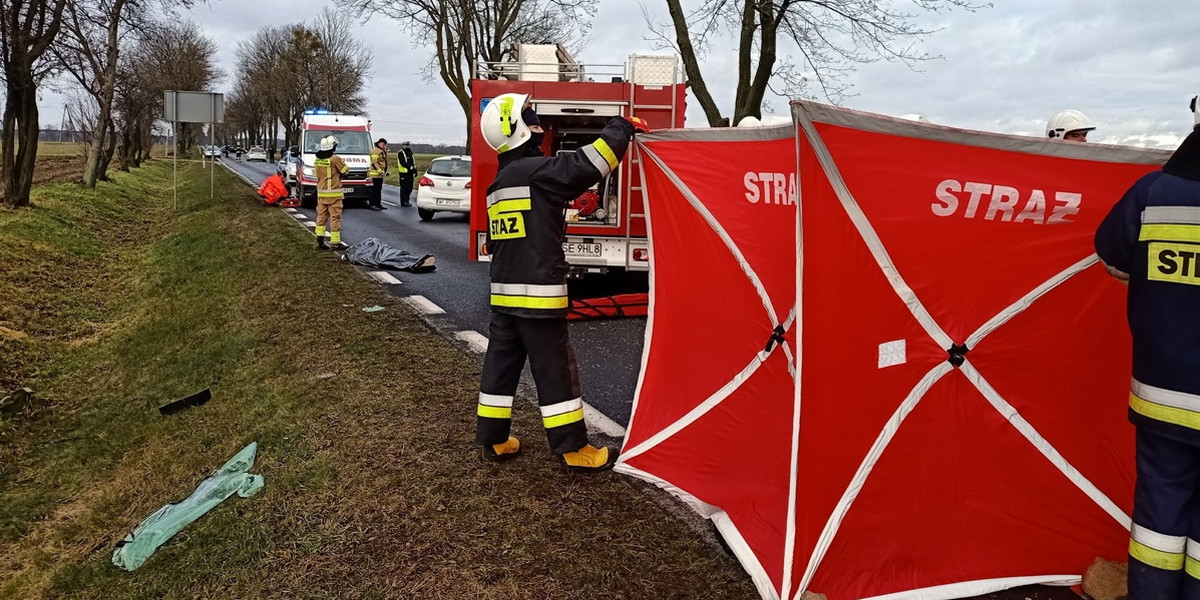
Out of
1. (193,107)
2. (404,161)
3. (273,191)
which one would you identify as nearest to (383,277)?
(273,191)

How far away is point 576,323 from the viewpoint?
7.88m

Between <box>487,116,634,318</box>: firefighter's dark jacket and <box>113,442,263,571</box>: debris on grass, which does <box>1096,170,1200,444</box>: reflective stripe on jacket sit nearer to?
<box>487,116,634,318</box>: firefighter's dark jacket

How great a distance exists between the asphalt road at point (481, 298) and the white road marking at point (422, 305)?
9 centimetres

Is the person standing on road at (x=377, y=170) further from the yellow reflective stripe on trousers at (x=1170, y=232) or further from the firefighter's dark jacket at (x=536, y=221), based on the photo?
the yellow reflective stripe on trousers at (x=1170, y=232)

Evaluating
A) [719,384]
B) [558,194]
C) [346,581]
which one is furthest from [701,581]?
[558,194]

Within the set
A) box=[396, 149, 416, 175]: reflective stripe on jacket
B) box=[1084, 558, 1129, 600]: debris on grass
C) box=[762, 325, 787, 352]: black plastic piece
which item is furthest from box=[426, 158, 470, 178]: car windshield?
box=[1084, 558, 1129, 600]: debris on grass

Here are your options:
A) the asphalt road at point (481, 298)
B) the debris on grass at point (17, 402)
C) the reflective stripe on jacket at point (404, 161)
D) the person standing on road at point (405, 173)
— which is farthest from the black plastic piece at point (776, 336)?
the reflective stripe on jacket at point (404, 161)

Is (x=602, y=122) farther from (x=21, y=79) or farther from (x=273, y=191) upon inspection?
(x=273, y=191)

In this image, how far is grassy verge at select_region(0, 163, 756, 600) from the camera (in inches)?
120

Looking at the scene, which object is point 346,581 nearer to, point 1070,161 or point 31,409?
point 1070,161

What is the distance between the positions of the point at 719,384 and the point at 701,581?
1.02m

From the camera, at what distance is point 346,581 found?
9.69 ft

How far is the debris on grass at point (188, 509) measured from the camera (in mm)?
3434

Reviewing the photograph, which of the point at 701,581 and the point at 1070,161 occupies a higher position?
the point at 1070,161
